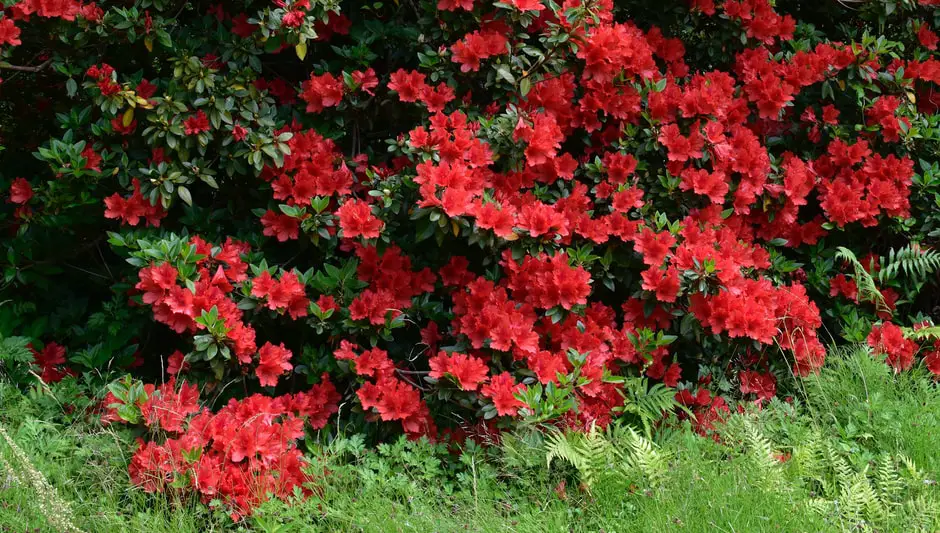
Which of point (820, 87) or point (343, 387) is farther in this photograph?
point (820, 87)

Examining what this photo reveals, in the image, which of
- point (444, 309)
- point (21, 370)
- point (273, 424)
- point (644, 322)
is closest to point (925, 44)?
point (644, 322)

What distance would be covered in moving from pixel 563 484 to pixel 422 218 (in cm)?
101

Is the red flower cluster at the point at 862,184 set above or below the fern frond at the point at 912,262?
above

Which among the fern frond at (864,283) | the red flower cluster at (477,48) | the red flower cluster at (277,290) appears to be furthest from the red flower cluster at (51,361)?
the fern frond at (864,283)

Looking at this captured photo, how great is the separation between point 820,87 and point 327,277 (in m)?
2.52

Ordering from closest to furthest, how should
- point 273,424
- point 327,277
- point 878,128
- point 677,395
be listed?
point 273,424, point 327,277, point 677,395, point 878,128

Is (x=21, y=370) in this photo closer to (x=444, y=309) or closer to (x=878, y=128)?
(x=444, y=309)

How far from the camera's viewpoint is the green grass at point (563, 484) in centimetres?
259

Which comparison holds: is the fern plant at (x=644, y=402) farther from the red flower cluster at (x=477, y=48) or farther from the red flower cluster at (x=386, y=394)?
the red flower cluster at (x=477, y=48)

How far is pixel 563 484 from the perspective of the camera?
2789 millimetres

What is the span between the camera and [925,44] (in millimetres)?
4059

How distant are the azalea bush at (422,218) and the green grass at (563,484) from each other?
0.40 feet

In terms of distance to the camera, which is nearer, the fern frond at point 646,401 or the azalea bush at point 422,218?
the azalea bush at point 422,218

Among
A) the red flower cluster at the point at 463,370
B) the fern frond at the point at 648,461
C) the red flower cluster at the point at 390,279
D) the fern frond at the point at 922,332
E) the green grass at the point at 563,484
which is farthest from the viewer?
the fern frond at the point at 922,332
